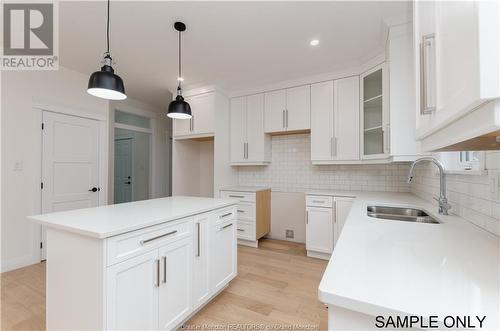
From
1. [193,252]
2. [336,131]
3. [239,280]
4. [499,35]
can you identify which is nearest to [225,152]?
[336,131]

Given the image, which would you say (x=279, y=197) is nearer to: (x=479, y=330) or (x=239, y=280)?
(x=239, y=280)

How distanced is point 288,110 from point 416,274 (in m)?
2.98

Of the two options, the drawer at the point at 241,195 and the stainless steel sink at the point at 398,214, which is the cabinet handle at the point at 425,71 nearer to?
the stainless steel sink at the point at 398,214

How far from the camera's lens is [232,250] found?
2.18 meters

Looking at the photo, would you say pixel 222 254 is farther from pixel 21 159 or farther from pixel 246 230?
pixel 21 159

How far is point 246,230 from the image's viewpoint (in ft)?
11.2

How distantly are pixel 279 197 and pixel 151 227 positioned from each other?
2.68 metres

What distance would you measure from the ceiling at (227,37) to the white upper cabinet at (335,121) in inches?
11.0

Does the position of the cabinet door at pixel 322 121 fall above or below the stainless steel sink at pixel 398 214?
above

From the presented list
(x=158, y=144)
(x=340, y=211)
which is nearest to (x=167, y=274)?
(x=340, y=211)

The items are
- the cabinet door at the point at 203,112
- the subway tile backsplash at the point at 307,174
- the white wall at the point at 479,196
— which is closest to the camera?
the white wall at the point at 479,196

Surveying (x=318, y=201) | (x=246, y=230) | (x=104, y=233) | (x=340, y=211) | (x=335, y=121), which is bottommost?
(x=246, y=230)

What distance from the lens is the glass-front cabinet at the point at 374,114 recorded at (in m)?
2.38

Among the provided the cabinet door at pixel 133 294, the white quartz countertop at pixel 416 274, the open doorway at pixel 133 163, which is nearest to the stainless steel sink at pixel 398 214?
the white quartz countertop at pixel 416 274
